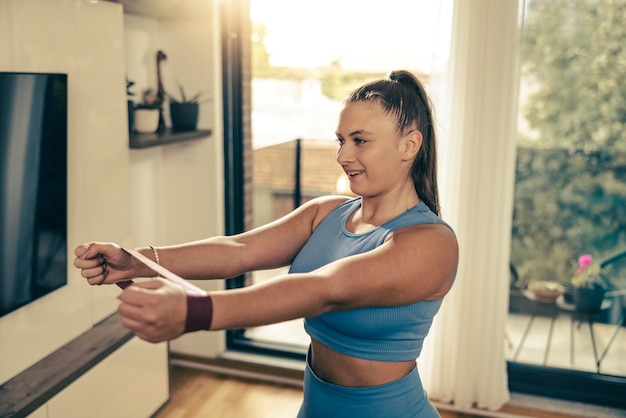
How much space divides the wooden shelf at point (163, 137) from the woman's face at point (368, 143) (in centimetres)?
168

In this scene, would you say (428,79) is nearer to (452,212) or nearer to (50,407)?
(452,212)

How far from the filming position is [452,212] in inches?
116

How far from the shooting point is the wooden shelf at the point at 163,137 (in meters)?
2.86

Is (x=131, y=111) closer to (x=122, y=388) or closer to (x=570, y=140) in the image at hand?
(x=122, y=388)

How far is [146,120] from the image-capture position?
10.1ft

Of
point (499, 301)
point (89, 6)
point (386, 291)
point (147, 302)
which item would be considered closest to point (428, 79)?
point (499, 301)

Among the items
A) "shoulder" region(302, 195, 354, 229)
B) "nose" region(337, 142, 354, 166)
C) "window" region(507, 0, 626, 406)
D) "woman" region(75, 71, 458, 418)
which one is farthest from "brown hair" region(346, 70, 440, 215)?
"window" region(507, 0, 626, 406)

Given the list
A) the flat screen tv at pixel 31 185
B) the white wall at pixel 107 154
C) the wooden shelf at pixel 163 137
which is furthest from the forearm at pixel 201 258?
the wooden shelf at pixel 163 137

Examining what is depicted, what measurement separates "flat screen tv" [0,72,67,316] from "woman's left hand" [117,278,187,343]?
141 cm

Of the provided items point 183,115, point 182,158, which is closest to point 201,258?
point 183,115

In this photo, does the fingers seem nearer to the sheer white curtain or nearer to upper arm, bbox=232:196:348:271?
upper arm, bbox=232:196:348:271

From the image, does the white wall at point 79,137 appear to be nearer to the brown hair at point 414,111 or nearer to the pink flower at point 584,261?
the brown hair at point 414,111

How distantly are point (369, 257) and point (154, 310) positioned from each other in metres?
0.42

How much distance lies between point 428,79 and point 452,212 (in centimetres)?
A: 60
